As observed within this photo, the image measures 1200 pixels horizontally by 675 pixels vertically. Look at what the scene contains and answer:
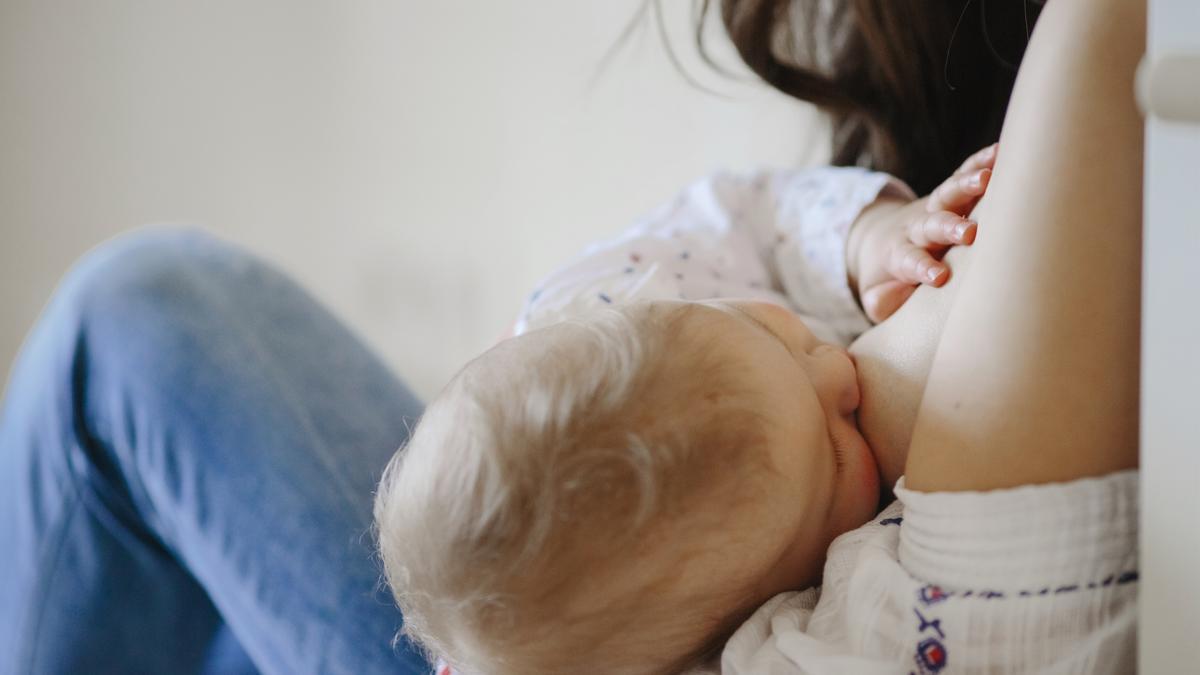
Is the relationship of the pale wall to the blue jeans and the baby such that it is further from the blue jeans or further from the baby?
the baby

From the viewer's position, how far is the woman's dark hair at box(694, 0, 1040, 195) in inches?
32.8

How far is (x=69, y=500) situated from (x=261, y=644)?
19 cm

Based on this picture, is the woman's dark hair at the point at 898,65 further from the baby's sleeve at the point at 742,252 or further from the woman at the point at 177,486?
the woman at the point at 177,486

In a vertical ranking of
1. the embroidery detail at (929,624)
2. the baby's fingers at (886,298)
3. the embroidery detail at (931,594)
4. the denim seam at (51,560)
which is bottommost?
the denim seam at (51,560)

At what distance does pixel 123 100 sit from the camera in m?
1.78

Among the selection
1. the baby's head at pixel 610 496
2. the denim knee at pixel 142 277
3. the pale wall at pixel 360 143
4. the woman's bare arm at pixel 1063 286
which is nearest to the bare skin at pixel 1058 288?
the woman's bare arm at pixel 1063 286

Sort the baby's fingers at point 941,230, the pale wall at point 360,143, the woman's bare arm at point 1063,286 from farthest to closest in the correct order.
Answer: the pale wall at point 360,143
the baby's fingers at point 941,230
the woman's bare arm at point 1063,286

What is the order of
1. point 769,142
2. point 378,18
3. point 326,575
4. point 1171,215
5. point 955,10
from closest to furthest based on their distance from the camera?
point 1171,215 < point 326,575 < point 955,10 < point 769,142 < point 378,18

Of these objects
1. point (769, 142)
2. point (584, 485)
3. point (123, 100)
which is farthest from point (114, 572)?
point (123, 100)

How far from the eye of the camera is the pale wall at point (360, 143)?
1.65 metres

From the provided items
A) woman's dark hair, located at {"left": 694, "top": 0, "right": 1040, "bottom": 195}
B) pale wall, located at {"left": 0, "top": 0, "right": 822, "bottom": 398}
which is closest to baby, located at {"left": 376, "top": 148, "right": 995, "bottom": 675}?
woman's dark hair, located at {"left": 694, "top": 0, "right": 1040, "bottom": 195}

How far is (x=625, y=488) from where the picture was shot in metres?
0.49

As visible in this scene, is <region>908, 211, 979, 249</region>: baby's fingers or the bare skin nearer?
the bare skin

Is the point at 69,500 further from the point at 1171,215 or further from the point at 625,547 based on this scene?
the point at 1171,215
